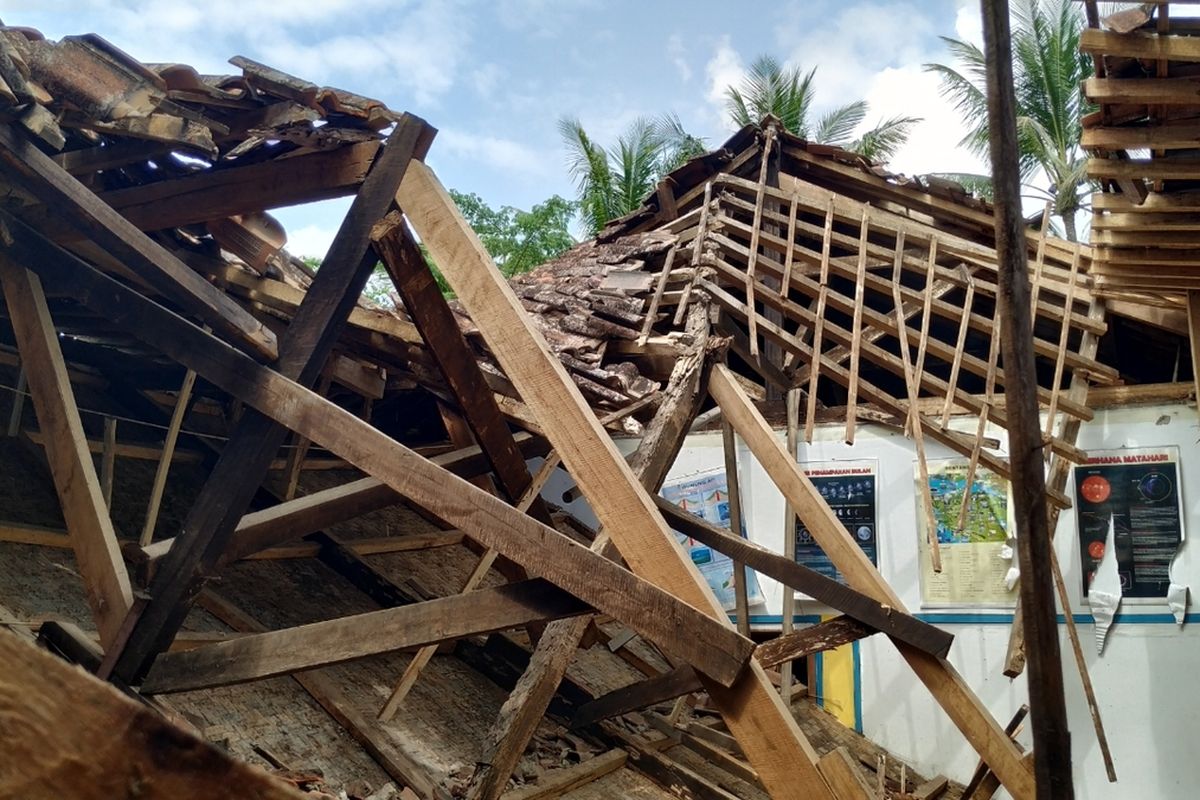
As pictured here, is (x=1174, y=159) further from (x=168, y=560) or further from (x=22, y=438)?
(x=22, y=438)

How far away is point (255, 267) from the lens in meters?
4.22

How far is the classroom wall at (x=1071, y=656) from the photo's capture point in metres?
6.38

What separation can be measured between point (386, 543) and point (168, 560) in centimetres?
348

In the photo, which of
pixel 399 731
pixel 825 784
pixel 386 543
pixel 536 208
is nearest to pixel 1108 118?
pixel 825 784

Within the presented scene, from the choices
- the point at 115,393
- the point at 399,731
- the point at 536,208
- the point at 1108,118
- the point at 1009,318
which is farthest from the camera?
the point at 536,208

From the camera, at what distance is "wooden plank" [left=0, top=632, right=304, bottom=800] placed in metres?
0.87

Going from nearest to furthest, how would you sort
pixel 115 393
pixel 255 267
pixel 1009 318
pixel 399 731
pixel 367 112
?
pixel 1009 318
pixel 367 112
pixel 255 267
pixel 399 731
pixel 115 393

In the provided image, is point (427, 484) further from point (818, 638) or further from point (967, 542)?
point (967, 542)

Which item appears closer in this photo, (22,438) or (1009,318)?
(1009,318)

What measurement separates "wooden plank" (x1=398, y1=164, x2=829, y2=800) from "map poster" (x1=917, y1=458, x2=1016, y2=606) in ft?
17.0

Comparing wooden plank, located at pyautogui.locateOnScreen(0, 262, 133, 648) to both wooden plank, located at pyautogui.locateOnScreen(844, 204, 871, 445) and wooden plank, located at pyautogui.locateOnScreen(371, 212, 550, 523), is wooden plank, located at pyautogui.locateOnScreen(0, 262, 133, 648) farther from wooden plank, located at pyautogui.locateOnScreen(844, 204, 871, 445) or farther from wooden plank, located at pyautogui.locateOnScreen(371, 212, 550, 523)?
wooden plank, located at pyautogui.locateOnScreen(844, 204, 871, 445)

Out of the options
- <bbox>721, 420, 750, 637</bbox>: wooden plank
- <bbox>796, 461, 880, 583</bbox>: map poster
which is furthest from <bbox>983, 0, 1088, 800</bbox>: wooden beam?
<bbox>796, 461, 880, 583</bbox>: map poster

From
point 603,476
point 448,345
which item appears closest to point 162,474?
point 448,345

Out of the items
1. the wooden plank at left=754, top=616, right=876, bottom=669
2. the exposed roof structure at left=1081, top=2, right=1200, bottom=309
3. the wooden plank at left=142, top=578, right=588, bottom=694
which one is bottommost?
the wooden plank at left=754, top=616, right=876, bottom=669
